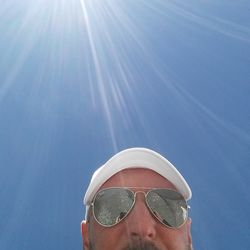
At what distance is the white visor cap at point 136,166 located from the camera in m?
1.32

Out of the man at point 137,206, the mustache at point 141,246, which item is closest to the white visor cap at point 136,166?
the man at point 137,206

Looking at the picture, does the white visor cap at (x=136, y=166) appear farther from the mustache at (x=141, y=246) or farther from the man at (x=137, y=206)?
the mustache at (x=141, y=246)

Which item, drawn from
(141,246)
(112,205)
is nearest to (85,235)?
(112,205)

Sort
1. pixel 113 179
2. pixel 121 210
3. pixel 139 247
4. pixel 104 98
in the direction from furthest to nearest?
1. pixel 104 98
2. pixel 113 179
3. pixel 121 210
4. pixel 139 247

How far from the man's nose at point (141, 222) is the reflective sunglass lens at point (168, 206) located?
0.02 m

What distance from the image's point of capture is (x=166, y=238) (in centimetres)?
114

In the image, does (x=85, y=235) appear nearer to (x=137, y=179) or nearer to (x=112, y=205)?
(x=112, y=205)

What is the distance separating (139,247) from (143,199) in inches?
8.3

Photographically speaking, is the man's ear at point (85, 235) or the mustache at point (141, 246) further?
the man's ear at point (85, 235)

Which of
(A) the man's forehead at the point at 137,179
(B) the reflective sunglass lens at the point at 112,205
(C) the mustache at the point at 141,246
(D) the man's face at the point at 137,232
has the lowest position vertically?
(C) the mustache at the point at 141,246

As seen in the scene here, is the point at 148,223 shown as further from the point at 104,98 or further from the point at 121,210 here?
the point at 104,98

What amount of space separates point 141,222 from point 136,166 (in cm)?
25

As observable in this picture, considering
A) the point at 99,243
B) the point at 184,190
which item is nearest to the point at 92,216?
the point at 99,243

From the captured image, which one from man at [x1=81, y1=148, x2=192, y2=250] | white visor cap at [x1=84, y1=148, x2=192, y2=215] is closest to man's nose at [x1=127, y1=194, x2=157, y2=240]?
man at [x1=81, y1=148, x2=192, y2=250]
